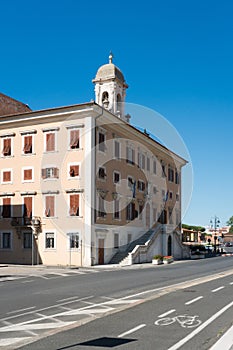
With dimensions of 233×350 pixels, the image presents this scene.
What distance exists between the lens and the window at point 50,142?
145ft

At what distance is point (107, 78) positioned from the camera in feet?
171

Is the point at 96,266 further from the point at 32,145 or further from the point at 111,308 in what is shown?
the point at 111,308

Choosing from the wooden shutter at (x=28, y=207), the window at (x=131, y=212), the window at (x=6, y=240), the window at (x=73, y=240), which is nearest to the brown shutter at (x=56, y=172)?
the wooden shutter at (x=28, y=207)

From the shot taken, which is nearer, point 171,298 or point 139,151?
point 171,298

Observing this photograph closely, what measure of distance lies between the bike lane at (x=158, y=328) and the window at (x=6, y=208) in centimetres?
3117

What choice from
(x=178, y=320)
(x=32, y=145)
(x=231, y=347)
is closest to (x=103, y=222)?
(x=32, y=145)

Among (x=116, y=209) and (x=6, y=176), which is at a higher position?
(x=6, y=176)

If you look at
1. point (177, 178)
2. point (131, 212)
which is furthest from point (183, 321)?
point (177, 178)

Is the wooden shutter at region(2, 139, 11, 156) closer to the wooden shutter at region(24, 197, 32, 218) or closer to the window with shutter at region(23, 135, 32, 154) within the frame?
the window with shutter at region(23, 135, 32, 154)

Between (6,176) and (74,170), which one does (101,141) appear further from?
(6,176)

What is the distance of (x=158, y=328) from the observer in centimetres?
1099

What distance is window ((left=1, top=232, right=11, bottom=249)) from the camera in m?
45.0

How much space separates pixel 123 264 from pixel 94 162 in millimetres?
9186

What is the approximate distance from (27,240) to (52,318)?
31921 millimetres
